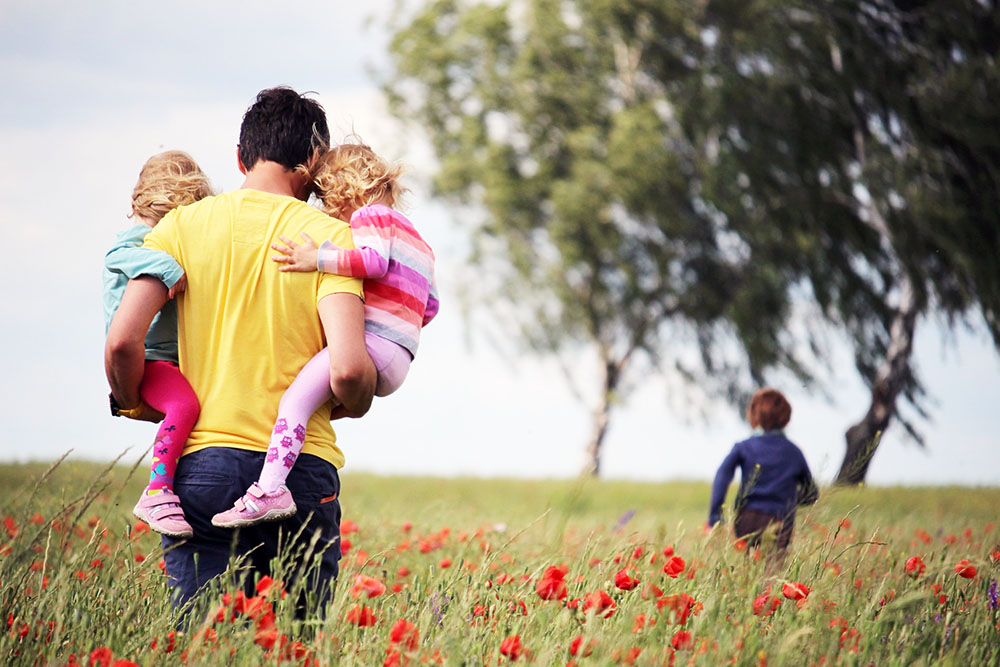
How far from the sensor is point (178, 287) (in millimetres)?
2502

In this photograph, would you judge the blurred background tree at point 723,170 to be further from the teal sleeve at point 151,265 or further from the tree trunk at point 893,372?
the teal sleeve at point 151,265

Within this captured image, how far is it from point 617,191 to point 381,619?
14.9 meters

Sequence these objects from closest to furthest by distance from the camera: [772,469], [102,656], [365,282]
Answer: [102,656], [365,282], [772,469]

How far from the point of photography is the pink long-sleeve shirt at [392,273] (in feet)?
8.86

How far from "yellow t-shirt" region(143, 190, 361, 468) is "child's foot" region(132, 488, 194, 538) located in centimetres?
15

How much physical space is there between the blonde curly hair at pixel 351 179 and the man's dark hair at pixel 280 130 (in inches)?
3.2

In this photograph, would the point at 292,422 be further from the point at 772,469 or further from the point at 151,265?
the point at 772,469

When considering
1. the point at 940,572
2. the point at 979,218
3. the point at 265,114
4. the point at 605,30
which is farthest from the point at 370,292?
the point at 605,30

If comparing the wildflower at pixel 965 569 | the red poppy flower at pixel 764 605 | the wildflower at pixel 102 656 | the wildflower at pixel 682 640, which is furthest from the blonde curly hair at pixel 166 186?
the wildflower at pixel 965 569

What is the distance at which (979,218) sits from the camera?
1245cm

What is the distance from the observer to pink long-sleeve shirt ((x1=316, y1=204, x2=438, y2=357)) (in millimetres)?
2699

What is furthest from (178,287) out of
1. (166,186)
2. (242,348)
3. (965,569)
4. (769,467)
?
(769,467)

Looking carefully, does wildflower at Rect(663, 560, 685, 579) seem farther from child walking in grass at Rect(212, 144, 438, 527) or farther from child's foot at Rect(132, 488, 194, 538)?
child's foot at Rect(132, 488, 194, 538)

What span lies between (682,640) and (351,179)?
66.7 inches
